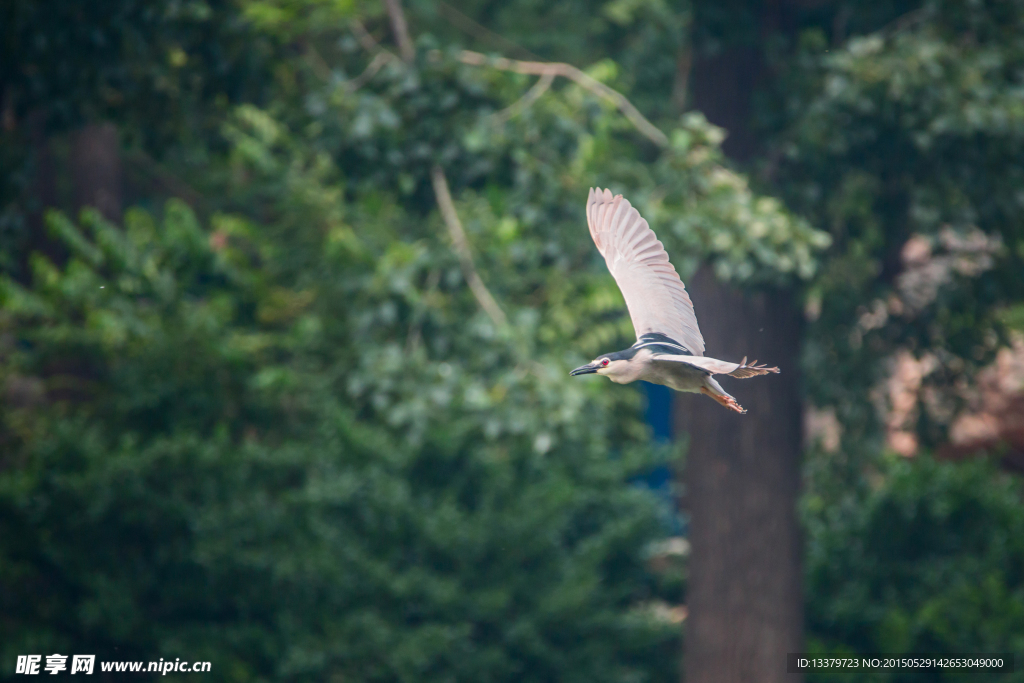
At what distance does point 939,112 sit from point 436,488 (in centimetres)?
447

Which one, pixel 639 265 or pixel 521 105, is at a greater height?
pixel 521 105

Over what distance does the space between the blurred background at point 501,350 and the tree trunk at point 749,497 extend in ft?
0.08

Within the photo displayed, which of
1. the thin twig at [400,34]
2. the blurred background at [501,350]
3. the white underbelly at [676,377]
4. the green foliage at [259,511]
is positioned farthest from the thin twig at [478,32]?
the white underbelly at [676,377]

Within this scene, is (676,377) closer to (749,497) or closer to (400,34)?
A: (400,34)

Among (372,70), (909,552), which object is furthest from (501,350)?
(909,552)

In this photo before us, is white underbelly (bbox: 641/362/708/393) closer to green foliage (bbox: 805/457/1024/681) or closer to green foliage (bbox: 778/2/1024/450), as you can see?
green foliage (bbox: 778/2/1024/450)

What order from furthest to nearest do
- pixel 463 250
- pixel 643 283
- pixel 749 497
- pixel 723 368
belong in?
pixel 749 497 → pixel 463 250 → pixel 643 283 → pixel 723 368

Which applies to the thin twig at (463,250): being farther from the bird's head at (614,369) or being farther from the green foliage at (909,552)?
the green foliage at (909,552)

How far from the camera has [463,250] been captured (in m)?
6.16

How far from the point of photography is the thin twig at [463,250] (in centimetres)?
606

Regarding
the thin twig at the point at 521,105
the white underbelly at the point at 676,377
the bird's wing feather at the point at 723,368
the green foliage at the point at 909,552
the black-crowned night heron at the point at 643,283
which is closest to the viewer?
the bird's wing feather at the point at 723,368

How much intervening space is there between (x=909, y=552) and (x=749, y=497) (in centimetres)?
168

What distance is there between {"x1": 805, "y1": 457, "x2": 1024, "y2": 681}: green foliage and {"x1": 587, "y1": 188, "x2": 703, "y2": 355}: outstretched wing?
A: 15.1 feet

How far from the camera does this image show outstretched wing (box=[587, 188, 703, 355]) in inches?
146
